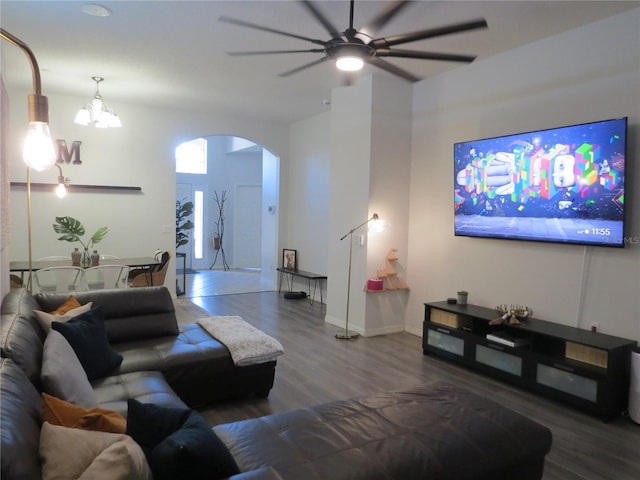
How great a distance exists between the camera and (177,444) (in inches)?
53.0

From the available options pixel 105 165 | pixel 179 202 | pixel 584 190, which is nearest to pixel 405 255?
pixel 584 190

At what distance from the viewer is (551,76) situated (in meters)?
3.85

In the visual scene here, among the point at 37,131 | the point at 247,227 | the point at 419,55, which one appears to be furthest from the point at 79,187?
the point at 37,131

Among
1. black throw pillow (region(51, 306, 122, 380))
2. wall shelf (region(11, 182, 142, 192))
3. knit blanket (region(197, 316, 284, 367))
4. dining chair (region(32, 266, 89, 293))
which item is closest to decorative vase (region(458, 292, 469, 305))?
knit blanket (region(197, 316, 284, 367))

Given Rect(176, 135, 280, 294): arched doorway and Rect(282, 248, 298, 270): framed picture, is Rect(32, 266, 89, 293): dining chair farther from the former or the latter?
Rect(176, 135, 280, 294): arched doorway

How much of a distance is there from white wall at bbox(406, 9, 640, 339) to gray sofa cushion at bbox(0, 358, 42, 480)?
381cm

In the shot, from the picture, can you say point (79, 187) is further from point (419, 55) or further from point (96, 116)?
point (419, 55)

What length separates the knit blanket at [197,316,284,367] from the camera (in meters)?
3.18

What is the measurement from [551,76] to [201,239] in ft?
28.7

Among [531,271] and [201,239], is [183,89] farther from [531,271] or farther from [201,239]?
[201,239]

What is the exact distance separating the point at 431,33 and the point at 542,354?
2.59 metres

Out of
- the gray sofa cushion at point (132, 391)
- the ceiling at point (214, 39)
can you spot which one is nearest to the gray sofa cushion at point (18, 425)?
the gray sofa cushion at point (132, 391)

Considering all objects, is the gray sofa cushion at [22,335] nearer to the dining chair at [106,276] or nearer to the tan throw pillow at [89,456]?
the tan throw pillow at [89,456]

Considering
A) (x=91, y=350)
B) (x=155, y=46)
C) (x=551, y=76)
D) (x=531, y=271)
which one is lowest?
(x=91, y=350)
